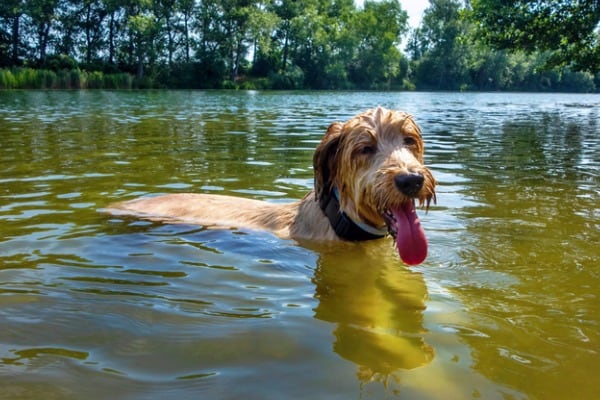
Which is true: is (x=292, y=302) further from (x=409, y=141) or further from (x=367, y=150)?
(x=409, y=141)

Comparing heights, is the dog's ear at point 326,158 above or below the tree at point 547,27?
below

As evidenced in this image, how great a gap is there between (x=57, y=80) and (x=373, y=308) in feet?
195

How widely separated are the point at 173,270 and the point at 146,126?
15.9 meters

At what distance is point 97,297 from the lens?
434 centimetres

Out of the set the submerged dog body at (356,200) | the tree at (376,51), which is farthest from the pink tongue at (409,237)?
the tree at (376,51)

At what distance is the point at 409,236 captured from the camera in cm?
474

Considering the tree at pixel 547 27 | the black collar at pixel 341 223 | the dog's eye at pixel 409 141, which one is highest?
the tree at pixel 547 27

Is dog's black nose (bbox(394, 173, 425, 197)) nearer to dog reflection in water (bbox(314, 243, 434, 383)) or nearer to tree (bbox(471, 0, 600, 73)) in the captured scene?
dog reflection in water (bbox(314, 243, 434, 383))

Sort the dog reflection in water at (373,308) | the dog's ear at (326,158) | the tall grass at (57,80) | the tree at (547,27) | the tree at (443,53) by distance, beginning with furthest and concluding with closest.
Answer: the tree at (443,53), the tall grass at (57,80), the tree at (547,27), the dog's ear at (326,158), the dog reflection in water at (373,308)

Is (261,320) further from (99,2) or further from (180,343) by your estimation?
(99,2)

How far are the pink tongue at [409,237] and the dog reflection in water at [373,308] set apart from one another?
286 millimetres

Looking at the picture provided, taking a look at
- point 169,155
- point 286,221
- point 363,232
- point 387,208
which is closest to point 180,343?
point 387,208

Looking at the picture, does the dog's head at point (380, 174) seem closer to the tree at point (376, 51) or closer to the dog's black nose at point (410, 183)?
the dog's black nose at point (410, 183)

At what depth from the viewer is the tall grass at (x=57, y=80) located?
51.1 m
